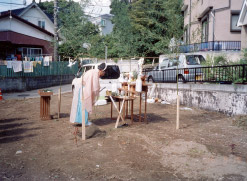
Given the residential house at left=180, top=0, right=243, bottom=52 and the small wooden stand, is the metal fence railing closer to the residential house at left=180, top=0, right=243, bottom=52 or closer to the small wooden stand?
the small wooden stand

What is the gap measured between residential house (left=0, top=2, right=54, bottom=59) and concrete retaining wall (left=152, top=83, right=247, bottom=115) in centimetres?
1460

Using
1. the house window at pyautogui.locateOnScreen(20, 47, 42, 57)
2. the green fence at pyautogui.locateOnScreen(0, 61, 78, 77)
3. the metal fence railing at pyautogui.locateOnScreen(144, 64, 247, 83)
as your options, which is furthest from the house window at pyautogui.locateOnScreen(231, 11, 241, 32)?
the house window at pyautogui.locateOnScreen(20, 47, 42, 57)

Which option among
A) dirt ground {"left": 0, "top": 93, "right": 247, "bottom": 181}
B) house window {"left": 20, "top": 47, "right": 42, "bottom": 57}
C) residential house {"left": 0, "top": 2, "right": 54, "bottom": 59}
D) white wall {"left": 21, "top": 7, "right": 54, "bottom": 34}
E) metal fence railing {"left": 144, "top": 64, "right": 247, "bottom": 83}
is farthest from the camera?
white wall {"left": 21, "top": 7, "right": 54, "bottom": 34}

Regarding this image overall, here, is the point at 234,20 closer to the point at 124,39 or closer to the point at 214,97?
the point at 214,97

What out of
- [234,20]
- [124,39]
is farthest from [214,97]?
[124,39]

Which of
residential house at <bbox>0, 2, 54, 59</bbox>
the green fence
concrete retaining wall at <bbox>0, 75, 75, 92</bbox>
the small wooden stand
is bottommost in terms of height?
the small wooden stand

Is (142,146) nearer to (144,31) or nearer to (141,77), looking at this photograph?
(141,77)

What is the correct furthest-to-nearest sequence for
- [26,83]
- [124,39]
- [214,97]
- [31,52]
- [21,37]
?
[124,39] < [31,52] < [21,37] < [26,83] < [214,97]

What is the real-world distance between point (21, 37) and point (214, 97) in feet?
61.8

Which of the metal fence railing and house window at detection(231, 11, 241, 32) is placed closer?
the metal fence railing

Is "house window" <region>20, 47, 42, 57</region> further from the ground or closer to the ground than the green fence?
further from the ground

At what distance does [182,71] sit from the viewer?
34.8 ft

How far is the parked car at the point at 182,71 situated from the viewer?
9883 millimetres

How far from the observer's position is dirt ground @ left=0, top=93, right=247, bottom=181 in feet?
12.5
